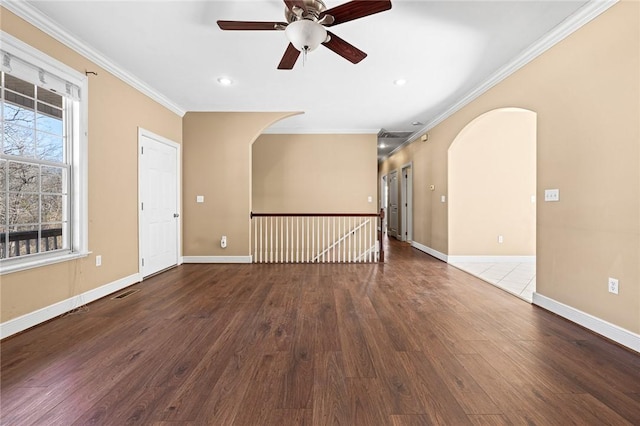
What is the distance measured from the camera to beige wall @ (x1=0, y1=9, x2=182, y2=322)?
2.33 metres

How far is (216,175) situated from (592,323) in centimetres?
514

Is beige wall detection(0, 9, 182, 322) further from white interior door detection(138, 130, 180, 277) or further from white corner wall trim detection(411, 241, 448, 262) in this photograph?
white corner wall trim detection(411, 241, 448, 262)

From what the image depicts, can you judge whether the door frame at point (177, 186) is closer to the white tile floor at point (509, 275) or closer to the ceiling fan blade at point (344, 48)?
the ceiling fan blade at point (344, 48)

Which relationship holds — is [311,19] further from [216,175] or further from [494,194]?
[494,194]

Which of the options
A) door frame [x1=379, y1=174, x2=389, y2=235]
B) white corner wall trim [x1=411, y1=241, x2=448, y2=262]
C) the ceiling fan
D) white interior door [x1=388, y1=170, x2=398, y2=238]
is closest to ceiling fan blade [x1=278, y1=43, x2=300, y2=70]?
the ceiling fan

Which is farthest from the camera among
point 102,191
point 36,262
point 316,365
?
point 102,191

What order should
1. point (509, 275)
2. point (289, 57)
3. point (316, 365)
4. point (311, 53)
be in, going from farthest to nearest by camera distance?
1. point (509, 275)
2. point (311, 53)
3. point (289, 57)
4. point (316, 365)

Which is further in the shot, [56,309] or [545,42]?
[545,42]

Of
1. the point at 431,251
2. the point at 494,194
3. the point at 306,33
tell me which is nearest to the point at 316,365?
the point at 306,33

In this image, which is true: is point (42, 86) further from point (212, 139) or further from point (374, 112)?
point (374, 112)

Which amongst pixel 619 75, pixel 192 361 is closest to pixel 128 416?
pixel 192 361

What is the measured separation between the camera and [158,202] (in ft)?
13.8

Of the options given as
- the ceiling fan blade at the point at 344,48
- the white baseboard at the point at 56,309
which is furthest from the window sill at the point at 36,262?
the ceiling fan blade at the point at 344,48

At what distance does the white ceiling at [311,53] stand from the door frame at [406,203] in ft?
9.19
